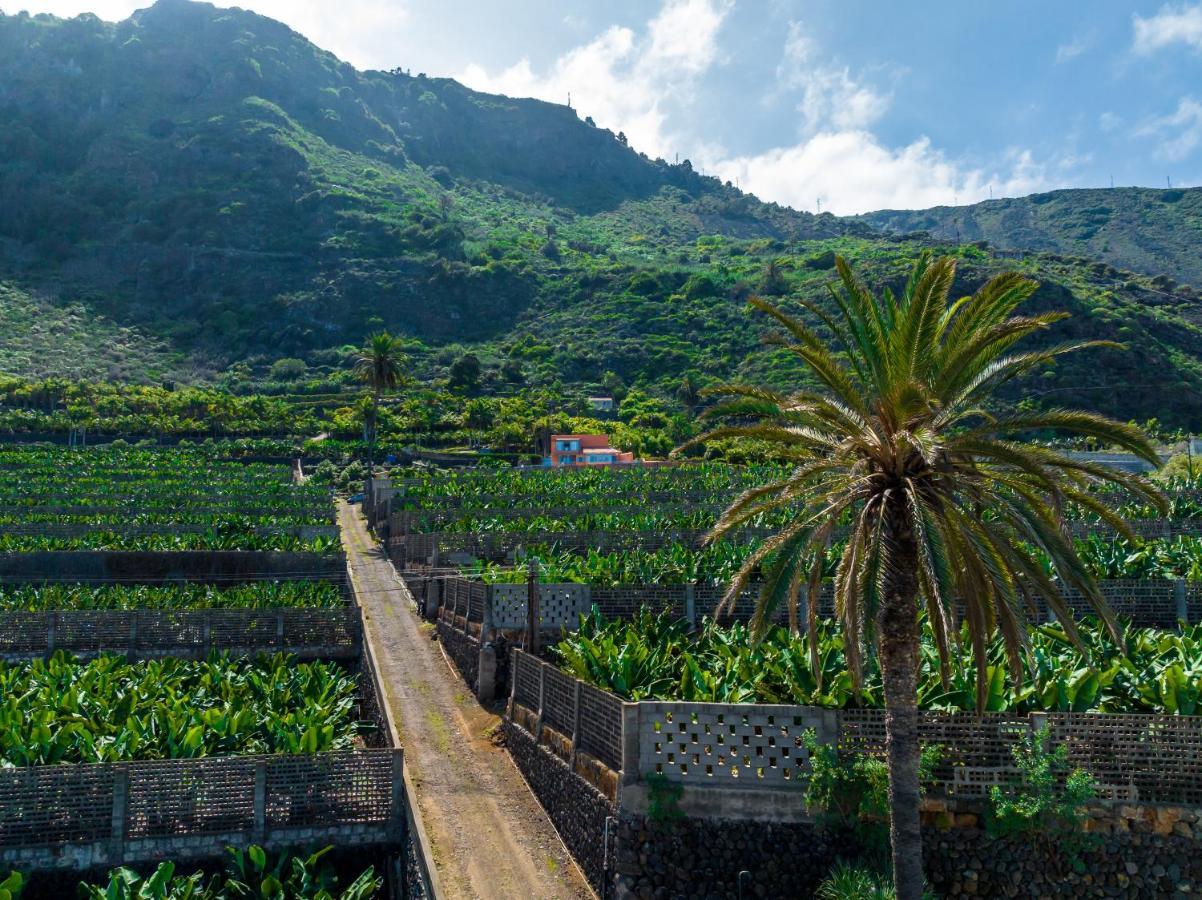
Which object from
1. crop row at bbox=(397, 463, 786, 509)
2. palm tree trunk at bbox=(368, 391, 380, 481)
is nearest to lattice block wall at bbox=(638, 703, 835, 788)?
crop row at bbox=(397, 463, 786, 509)

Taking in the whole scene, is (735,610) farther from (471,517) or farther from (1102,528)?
(471,517)

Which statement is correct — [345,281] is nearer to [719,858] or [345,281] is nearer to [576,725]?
[576,725]

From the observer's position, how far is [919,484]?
377 inches

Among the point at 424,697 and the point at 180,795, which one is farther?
the point at 424,697

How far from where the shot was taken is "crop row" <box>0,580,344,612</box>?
81.8ft

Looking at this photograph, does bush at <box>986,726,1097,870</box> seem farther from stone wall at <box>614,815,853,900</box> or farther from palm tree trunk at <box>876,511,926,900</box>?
stone wall at <box>614,815,853,900</box>

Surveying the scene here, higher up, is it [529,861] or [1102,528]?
[1102,528]

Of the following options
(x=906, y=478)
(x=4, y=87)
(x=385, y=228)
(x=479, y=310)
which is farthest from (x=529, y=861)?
(x=4, y=87)

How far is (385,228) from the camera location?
6531 inches

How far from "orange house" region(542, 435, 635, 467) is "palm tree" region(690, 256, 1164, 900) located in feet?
197

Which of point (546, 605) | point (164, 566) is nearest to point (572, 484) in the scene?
point (164, 566)

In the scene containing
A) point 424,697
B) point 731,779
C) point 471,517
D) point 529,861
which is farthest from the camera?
point 471,517

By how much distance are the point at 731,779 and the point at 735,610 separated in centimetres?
766

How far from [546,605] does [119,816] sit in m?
9.41
